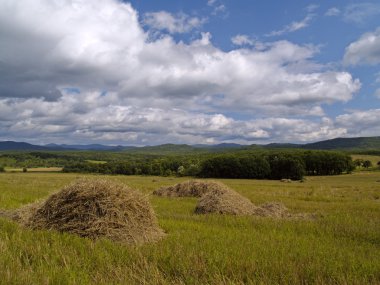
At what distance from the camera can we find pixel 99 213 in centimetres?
899

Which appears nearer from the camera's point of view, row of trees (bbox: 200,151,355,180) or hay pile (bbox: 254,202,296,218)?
hay pile (bbox: 254,202,296,218)

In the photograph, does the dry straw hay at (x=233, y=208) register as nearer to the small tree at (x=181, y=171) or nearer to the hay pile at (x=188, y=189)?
the hay pile at (x=188, y=189)

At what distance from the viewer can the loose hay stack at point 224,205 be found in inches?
538

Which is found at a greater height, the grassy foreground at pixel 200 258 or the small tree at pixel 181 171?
the grassy foreground at pixel 200 258

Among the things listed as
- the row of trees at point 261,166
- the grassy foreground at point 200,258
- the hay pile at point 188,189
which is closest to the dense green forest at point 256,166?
the row of trees at point 261,166

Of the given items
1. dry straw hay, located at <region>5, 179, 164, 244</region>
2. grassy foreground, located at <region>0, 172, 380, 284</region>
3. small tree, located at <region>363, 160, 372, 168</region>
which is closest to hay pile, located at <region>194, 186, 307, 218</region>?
grassy foreground, located at <region>0, 172, 380, 284</region>

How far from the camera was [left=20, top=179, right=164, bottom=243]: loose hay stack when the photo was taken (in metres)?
8.45

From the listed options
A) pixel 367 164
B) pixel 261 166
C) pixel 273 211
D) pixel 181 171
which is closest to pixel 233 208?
pixel 273 211

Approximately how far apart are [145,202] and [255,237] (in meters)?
3.39

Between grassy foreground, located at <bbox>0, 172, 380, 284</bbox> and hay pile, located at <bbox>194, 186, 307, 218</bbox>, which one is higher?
grassy foreground, located at <bbox>0, 172, 380, 284</bbox>

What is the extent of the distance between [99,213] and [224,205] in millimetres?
6282

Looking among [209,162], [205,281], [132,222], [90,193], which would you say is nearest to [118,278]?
[205,281]

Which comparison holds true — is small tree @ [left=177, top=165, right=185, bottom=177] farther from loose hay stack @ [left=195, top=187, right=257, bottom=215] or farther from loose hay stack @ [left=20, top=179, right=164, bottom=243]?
loose hay stack @ [left=20, top=179, right=164, bottom=243]

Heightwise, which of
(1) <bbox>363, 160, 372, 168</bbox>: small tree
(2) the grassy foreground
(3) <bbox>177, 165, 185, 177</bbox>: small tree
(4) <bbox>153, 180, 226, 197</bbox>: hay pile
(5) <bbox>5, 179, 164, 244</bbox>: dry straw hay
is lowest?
(3) <bbox>177, 165, 185, 177</bbox>: small tree
